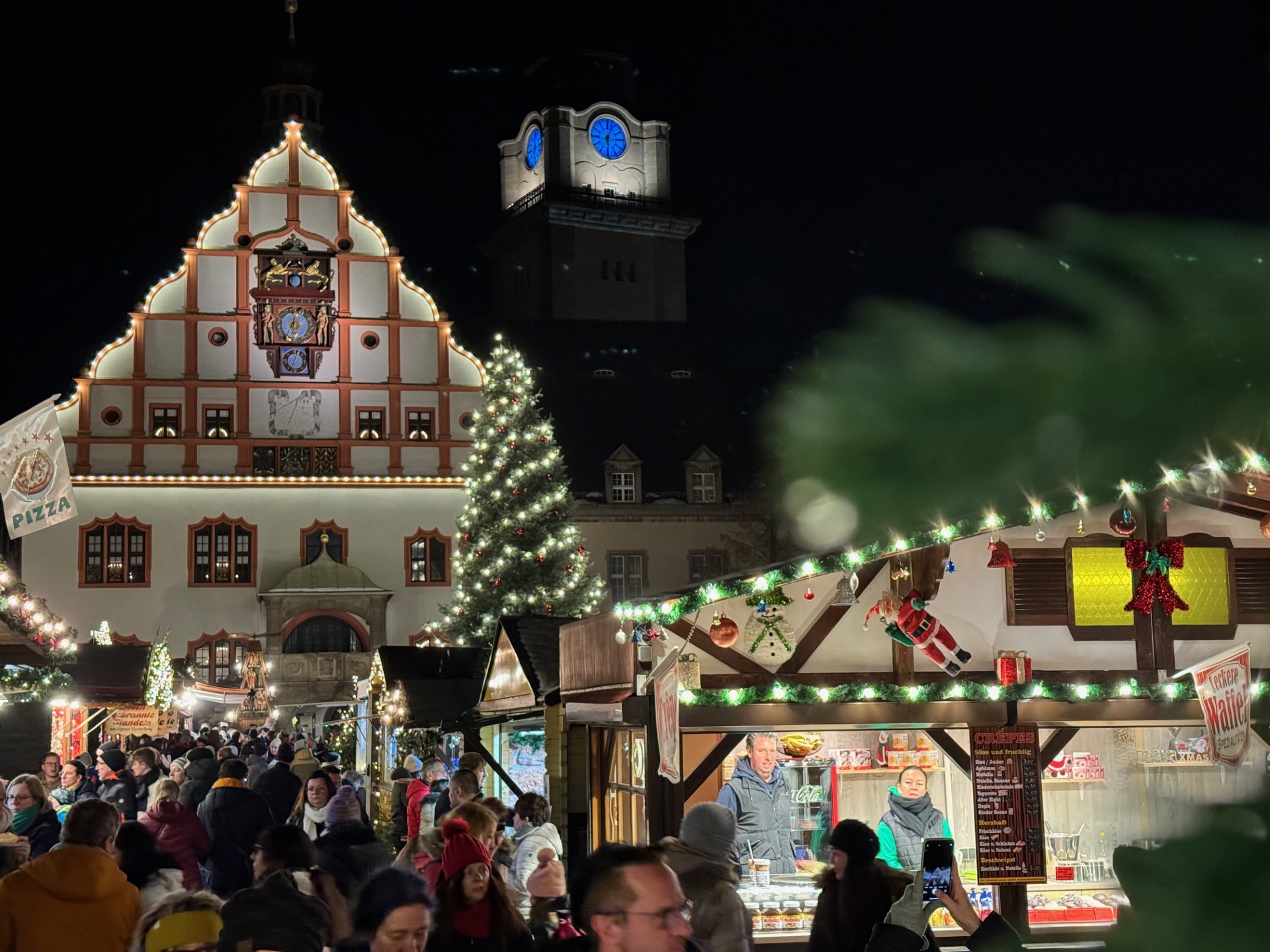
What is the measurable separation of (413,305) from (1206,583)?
29.5 metres

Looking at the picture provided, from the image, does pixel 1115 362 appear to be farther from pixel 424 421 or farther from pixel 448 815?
pixel 424 421

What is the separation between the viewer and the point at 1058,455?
2.45 ft

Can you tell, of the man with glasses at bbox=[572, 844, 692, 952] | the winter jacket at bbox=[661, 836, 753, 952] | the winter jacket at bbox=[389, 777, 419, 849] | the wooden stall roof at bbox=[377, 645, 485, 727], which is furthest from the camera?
the wooden stall roof at bbox=[377, 645, 485, 727]

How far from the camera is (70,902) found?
5402 millimetres

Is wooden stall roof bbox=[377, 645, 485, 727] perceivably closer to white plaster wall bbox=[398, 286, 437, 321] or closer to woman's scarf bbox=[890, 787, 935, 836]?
woman's scarf bbox=[890, 787, 935, 836]

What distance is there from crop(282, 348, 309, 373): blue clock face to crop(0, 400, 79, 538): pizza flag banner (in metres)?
23.0

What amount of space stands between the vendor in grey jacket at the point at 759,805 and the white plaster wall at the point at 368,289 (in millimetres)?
28504

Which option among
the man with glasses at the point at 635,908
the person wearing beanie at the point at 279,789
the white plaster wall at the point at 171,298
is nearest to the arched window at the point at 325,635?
the white plaster wall at the point at 171,298

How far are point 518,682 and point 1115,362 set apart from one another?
13007 mm

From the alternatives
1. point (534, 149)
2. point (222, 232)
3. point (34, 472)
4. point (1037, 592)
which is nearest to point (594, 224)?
point (534, 149)

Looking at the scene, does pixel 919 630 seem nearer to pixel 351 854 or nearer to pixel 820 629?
pixel 820 629

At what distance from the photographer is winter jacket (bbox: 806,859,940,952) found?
18.1 ft

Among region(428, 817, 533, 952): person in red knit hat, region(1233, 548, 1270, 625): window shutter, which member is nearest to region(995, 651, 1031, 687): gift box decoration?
region(1233, 548, 1270, 625): window shutter

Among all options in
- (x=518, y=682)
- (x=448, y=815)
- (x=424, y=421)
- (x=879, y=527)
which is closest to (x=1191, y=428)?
(x=879, y=527)
